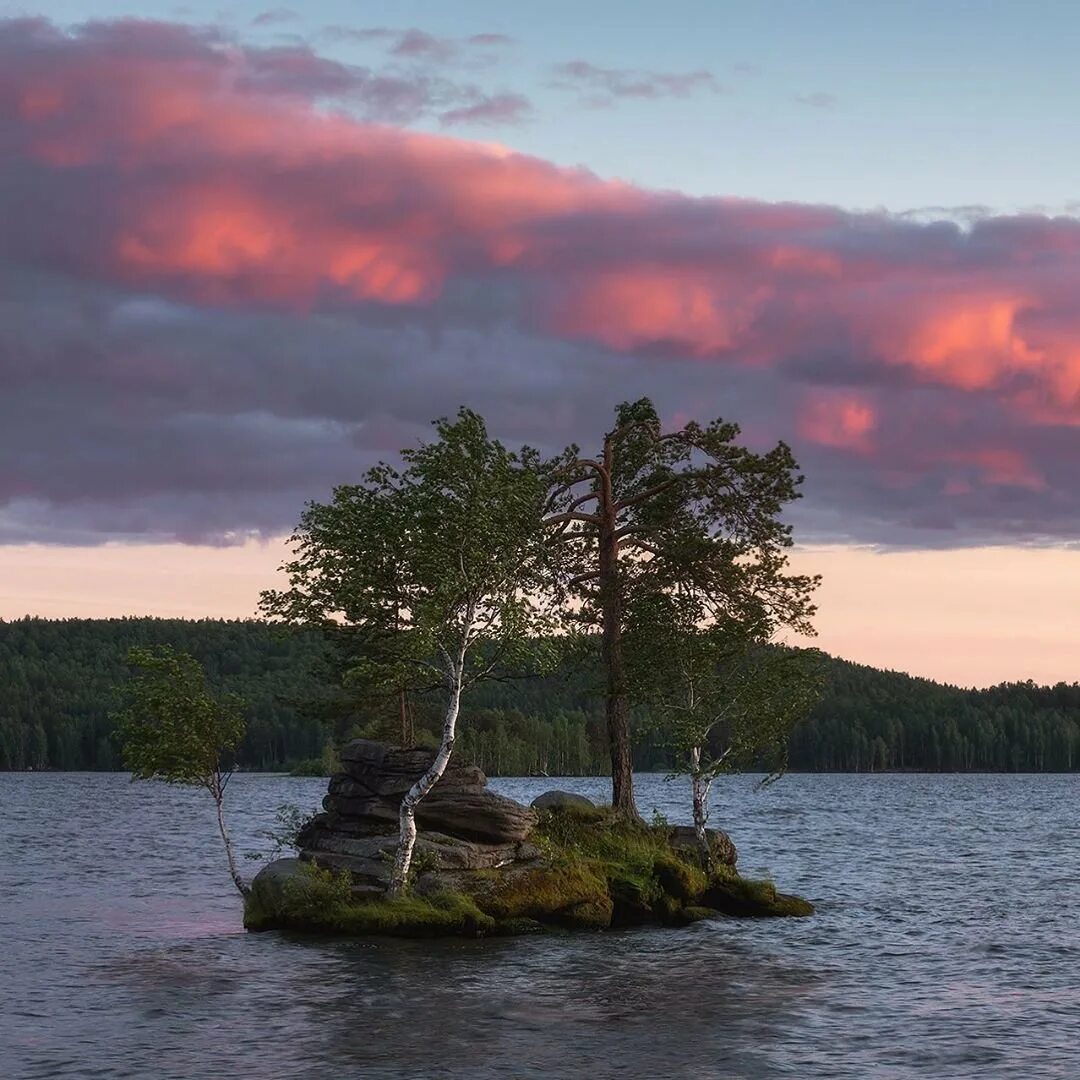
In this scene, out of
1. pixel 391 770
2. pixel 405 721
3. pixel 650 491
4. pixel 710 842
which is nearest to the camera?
pixel 391 770

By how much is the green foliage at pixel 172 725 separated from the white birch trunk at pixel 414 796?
5954 millimetres

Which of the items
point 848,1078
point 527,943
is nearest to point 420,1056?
point 848,1078

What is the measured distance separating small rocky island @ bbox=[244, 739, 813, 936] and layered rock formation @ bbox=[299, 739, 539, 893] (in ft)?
0.13

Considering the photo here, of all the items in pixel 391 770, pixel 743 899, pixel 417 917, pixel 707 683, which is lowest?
pixel 743 899

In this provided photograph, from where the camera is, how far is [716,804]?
17275cm

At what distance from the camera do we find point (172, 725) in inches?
1802

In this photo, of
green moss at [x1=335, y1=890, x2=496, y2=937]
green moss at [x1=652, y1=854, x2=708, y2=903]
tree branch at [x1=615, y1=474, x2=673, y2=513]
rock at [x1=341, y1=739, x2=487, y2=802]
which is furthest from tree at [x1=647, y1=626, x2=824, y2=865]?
green moss at [x1=335, y1=890, x2=496, y2=937]

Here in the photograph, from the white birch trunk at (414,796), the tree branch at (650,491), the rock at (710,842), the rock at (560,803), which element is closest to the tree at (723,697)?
the rock at (710,842)

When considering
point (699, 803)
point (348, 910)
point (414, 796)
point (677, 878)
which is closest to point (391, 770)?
point (414, 796)

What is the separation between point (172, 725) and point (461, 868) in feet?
34.2

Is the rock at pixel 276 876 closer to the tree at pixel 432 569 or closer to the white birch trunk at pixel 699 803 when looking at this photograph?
the tree at pixel 432 569

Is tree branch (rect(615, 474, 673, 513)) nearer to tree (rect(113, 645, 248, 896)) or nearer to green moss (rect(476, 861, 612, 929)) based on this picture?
green moss (rect(476, 861, 612, 929))

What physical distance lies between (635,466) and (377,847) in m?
19.3

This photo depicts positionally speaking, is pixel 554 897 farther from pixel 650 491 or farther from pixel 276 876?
pixel 650 491
